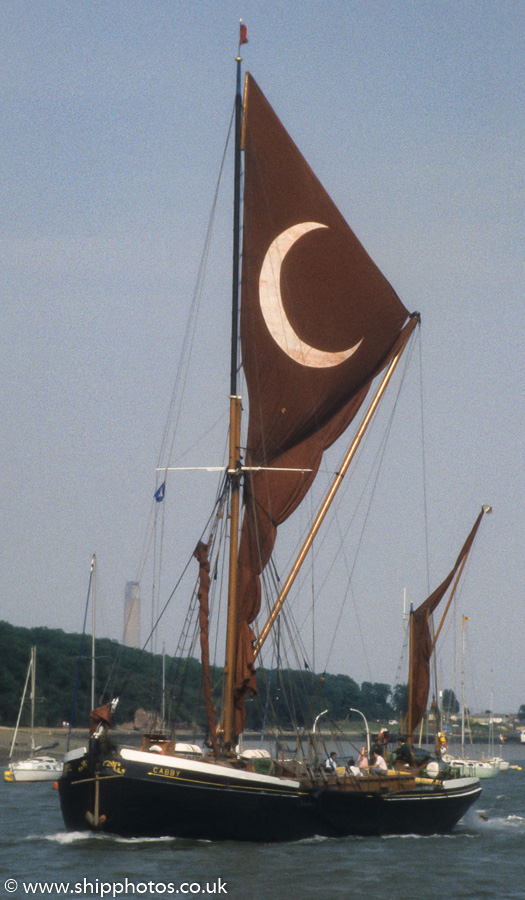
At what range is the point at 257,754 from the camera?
3031 centimetres

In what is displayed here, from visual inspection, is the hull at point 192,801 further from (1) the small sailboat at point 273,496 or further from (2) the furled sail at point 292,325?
(2) the furled sail at point 292,325

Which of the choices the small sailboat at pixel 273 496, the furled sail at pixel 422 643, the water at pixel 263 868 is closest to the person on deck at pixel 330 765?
the small sailboat at pixel 273 496

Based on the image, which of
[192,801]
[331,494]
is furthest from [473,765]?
[192,801]

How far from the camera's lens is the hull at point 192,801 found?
89.7 feet

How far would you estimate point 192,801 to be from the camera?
27688mm

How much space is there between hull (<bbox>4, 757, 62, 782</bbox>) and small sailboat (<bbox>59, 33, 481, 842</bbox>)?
33.6 metres

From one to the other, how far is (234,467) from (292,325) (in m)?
5.27

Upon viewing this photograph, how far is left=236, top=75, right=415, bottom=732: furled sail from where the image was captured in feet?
114

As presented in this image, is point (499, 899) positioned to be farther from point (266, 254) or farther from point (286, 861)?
point (266, 254)

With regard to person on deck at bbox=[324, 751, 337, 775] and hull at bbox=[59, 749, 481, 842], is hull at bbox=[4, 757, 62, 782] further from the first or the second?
hull at bbox=[59, 749, 481, 842]

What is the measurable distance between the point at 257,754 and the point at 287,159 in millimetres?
17498

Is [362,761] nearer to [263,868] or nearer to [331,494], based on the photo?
[263,868]

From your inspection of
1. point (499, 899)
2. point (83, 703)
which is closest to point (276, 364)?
point (499, 899)

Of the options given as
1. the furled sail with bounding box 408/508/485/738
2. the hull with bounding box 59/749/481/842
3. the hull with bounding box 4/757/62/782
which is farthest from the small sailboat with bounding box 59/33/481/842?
the hull with bounding box 4/757/62/782
